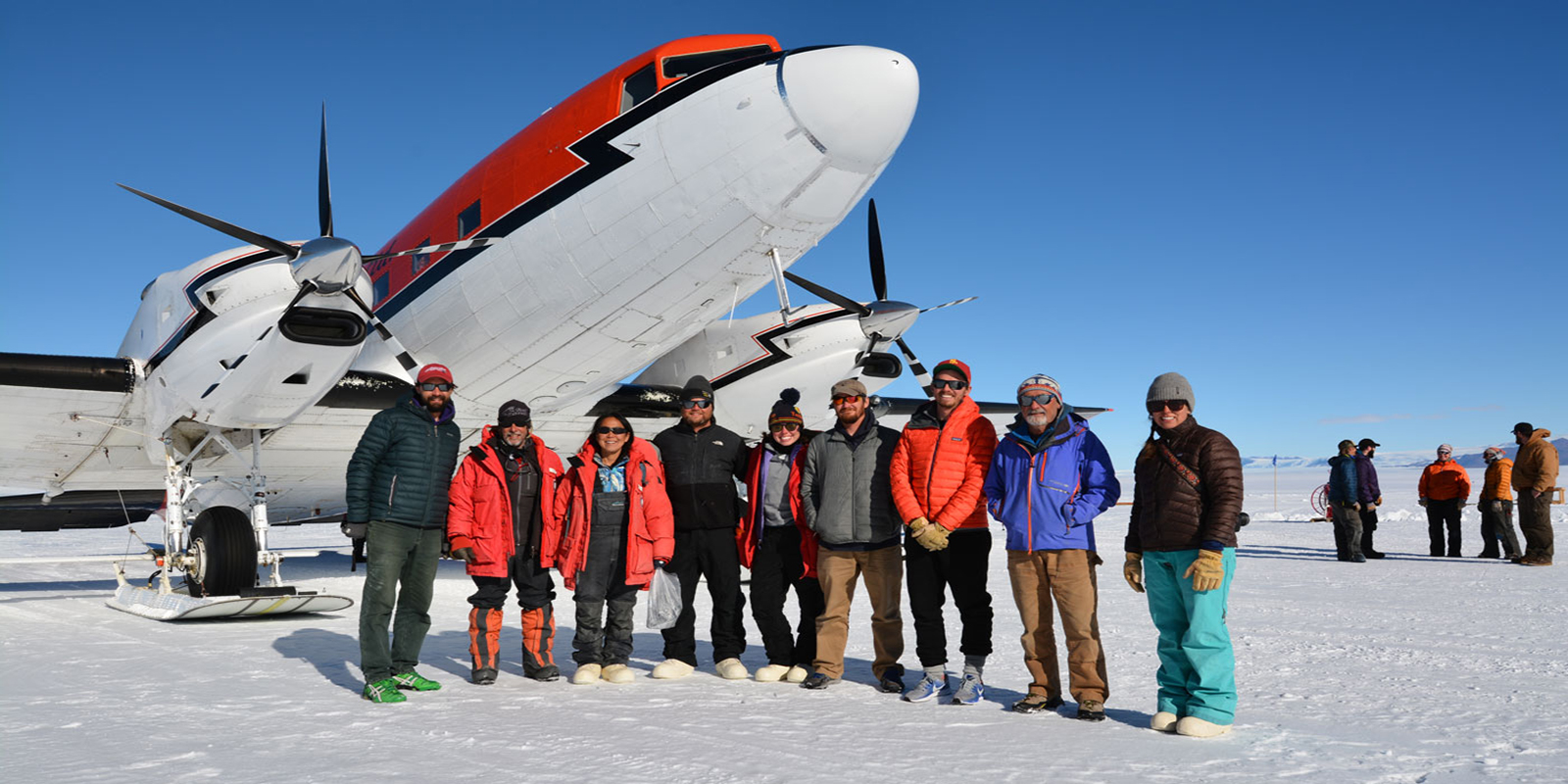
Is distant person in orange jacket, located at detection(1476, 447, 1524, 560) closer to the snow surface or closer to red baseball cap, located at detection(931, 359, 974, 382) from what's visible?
the snow surface

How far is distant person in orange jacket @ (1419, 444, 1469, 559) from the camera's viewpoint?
15.2 meters

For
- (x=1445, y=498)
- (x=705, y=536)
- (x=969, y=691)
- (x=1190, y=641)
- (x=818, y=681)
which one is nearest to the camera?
(x=1190, y=641)

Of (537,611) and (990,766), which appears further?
(537,611)

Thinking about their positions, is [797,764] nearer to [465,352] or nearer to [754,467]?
[754,467]

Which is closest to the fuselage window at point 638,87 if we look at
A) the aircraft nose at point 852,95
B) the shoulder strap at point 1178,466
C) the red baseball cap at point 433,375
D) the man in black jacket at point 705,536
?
the aircraft nose at point 852,95

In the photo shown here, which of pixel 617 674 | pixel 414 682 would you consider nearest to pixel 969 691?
pixel 617 674

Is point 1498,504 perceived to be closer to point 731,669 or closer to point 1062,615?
point 1062,615

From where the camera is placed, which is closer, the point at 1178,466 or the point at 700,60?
the point at 1178,466

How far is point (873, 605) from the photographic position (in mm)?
5840

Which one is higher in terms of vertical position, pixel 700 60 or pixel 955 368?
pixel 700 60

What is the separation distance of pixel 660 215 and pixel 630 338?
186cm

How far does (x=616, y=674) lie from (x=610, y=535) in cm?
86

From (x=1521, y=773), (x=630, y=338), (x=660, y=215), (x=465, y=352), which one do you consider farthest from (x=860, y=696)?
(x=465, y=352)

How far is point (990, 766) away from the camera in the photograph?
3.97 m
